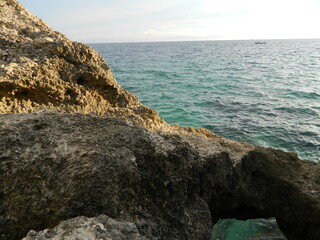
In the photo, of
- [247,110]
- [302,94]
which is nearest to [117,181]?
[247,110]

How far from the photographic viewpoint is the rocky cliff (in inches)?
108

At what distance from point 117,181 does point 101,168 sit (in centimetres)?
27

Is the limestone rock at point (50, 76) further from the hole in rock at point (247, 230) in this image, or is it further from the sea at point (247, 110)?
the sea at point (247, 110)

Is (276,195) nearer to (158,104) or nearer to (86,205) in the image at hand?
(86,205)

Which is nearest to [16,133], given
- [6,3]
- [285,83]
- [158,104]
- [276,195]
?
[276,195]

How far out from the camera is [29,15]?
655 cm

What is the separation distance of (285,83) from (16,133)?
25.2 m

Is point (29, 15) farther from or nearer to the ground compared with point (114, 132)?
farther from the ground

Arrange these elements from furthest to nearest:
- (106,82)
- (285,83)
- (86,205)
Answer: (285,83)
(106,82)
(86,205)

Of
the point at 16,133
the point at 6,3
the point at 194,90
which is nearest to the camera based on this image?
the point at 16,133

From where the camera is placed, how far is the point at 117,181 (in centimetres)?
297

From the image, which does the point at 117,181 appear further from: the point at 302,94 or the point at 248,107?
the point at 302,94

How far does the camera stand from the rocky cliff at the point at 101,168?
8.97 feet

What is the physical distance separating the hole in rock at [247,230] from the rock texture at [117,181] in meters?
1.38
